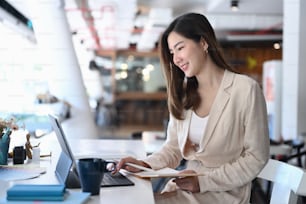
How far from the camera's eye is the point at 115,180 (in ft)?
5.03

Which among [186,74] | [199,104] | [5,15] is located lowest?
[199,104]

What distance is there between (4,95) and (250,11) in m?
6.04

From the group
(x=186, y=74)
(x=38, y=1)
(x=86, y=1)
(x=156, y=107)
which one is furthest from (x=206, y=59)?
(x=156, y=107)

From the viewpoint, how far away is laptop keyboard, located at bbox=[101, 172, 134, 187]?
1.47 m

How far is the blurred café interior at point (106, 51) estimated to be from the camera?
16.5 ft

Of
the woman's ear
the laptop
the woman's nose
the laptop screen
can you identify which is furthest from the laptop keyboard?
the woman's ear

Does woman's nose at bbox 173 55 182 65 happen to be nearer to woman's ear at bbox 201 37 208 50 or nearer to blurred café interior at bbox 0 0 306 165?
woman's ear at bbox 201 37 208 50

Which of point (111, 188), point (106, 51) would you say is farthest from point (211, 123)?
point (106, 51)

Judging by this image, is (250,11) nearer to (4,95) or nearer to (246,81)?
(4,95)

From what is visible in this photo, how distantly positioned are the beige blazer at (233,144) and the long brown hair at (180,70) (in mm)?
137

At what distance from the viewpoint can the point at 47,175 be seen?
5.24 ft

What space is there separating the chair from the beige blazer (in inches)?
5.7

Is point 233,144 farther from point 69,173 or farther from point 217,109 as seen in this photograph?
point 69,173

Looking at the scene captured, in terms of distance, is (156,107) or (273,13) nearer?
(273,13)
